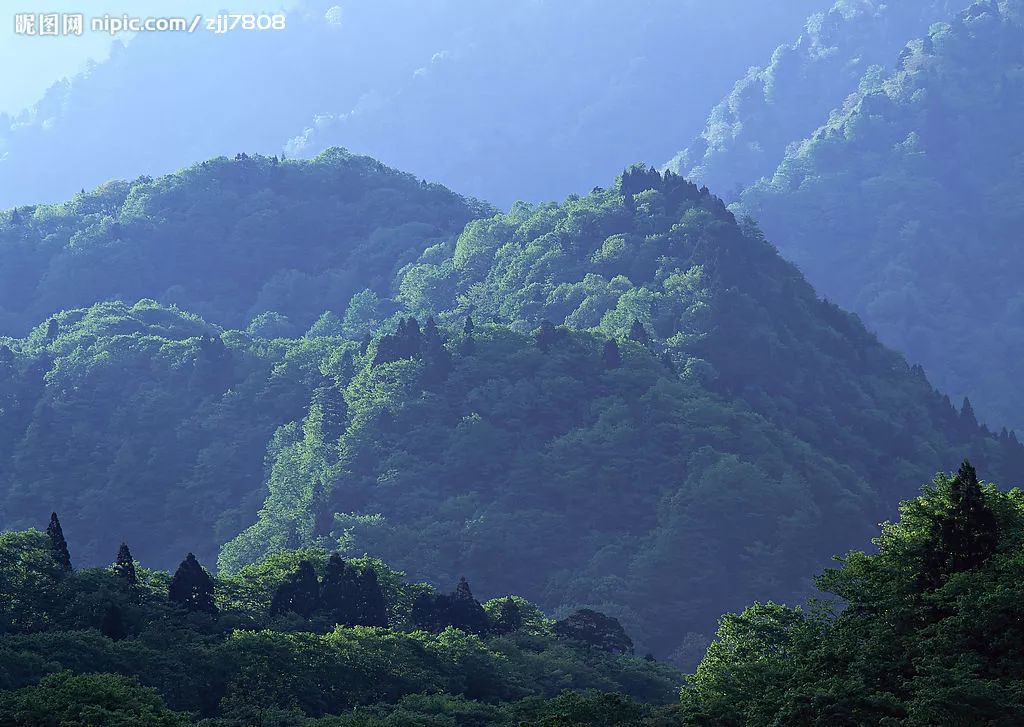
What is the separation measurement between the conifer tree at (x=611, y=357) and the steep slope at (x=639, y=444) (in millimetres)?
195

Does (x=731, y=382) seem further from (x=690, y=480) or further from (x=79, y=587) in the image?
(x=79, y=587)

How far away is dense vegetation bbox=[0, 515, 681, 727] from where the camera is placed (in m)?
71.4

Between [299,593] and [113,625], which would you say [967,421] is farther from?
[113,625]

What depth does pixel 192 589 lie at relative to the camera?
9706 cm

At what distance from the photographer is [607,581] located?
142m

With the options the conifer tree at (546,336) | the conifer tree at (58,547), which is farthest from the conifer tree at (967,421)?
the conifer tree at (58,547)

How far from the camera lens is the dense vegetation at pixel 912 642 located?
56.1 metres

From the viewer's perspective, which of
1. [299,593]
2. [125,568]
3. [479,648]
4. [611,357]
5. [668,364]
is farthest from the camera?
[668,364]

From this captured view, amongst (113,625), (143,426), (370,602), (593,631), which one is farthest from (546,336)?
(113,625)

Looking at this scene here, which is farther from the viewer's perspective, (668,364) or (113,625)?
(668,364)

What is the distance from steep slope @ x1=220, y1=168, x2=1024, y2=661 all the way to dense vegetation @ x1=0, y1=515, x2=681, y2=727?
31.0 metres

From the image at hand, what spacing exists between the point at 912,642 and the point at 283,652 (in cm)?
3642

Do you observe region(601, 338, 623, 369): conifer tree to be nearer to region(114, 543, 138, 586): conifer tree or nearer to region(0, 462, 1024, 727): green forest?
region(0, 462, 1024, 727): green forest

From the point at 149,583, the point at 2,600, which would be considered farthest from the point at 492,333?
the point at 2,600
